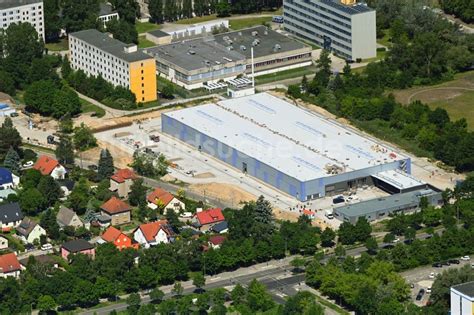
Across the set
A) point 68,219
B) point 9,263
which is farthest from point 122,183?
point 9,263

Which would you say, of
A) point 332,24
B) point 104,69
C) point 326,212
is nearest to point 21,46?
point 104,69

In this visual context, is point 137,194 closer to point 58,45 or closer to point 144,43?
point 144,43

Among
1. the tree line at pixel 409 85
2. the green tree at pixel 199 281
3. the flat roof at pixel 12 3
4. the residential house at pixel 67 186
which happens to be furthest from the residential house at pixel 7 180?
the flat roof at pixel 12 3

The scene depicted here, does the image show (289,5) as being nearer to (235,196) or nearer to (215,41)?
(215,41)

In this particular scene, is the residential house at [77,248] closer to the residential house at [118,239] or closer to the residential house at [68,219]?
the residential house at [118,239]

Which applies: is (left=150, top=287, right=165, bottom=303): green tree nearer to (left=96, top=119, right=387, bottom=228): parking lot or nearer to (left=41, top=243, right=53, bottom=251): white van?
(left=41, top=243, right=53, bottom=251): white van

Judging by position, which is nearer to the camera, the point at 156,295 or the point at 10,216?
the point at 156,295

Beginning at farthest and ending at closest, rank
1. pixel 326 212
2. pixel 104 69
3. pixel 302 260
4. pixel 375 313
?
1. pixel 104 69
2. pixel 326 212
3. pixel 302 260
4. pixel 375 313
